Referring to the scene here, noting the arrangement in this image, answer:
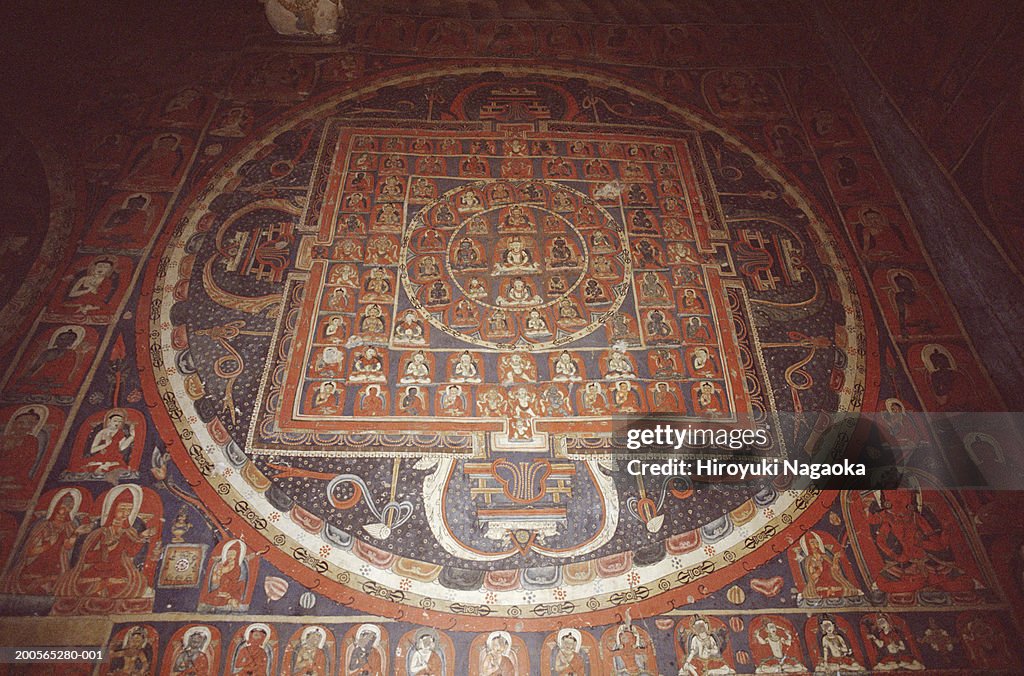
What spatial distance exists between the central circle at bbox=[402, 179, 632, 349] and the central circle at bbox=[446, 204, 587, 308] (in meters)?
0.01

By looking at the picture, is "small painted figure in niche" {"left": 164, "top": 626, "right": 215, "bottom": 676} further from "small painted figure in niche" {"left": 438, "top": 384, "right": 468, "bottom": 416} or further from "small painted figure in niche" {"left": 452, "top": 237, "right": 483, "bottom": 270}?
"small painted figure in niche" {"left": 452, "top": 237, "right": 483, "bottom": 270}

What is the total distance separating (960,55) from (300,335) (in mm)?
7761

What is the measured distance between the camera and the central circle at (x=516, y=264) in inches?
264

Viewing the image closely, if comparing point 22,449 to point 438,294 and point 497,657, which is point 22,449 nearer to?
point 438,294

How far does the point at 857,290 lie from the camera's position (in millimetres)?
6969

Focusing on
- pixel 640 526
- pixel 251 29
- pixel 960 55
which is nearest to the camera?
pixel 640 526

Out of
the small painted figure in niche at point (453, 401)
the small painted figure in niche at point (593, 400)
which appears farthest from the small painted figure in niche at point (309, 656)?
the small painted figure in niche at point (593, 400)

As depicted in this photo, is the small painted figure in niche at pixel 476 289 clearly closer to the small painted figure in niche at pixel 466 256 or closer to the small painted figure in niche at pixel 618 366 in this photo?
the small painted figure in niche at pixel 466 256

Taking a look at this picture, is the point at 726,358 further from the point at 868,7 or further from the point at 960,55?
the point at 868,7

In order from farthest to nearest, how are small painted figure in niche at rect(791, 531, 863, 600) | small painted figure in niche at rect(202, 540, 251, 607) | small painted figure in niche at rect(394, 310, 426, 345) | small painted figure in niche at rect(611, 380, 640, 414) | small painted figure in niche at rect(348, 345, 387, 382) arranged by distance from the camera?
small painted figure in niche at rect(394, 310, 426, 345)
small painted figure in niche at rect(348, 345, 387, 382)
small painted figure in niche at rect(611, 380, 640, 414)
small painted figure in niche at rect(791, 531, 863, 600)
small painted figure in niche at rect(202, 540, 251, 607)

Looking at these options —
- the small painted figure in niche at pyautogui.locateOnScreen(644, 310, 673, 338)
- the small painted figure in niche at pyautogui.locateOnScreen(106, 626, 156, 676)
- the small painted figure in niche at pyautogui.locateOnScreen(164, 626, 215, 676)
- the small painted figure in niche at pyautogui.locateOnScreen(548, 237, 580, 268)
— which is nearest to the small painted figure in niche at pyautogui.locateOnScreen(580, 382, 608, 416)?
the small painted figure in niche at pyautogui.locateOnScreen(644, 310, 673, 338)

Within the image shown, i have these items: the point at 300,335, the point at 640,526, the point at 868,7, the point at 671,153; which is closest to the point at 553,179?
the point at 671,153

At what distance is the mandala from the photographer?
215 inches

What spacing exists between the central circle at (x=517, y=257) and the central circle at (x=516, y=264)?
0.01m
